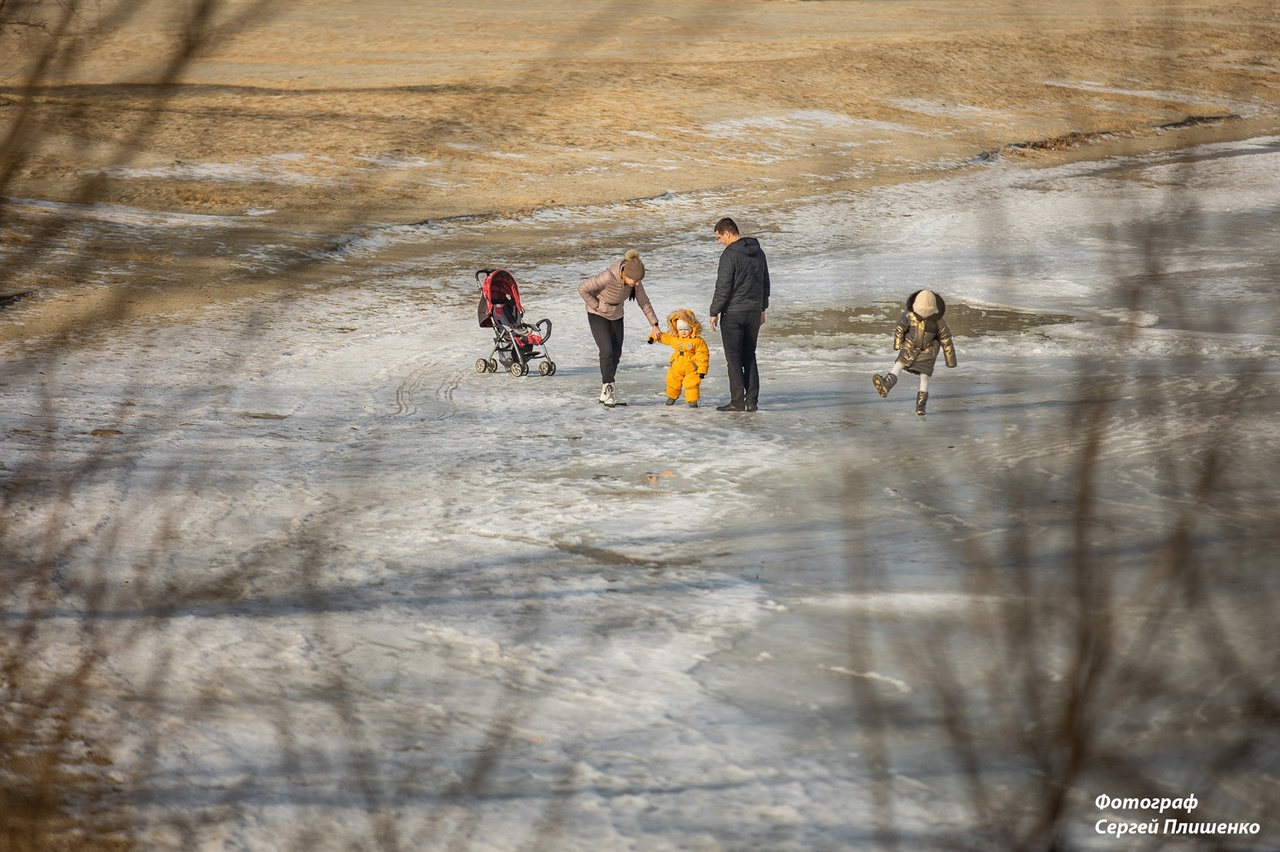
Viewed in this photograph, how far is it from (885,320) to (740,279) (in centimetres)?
500

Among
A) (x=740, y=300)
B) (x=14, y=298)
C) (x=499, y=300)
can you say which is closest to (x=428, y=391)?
(x=499, y=300)

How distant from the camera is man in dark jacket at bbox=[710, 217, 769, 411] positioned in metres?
10.7

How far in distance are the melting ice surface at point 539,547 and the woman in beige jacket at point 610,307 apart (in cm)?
48

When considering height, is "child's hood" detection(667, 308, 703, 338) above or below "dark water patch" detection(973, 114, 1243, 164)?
below

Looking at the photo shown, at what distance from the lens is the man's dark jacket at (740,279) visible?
1066cm

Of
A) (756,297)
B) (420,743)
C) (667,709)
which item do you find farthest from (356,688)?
(756,297)

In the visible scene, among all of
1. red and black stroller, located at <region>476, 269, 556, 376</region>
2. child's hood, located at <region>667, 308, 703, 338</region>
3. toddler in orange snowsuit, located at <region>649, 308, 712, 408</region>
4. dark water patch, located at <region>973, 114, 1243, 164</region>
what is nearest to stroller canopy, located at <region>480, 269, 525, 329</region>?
red and black stroller, located at <region>476, 269, 556, 376</region>

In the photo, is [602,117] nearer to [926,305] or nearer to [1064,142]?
[1064,142]

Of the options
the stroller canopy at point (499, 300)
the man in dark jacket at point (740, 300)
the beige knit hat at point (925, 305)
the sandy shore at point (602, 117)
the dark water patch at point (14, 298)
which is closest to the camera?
the beige knit hat at point (925, 305)

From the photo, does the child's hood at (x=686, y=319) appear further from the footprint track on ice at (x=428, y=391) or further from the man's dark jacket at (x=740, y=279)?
the footprint track on ice at (x=428, y=391)

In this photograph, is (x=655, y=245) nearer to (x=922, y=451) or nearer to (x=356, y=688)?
(x=922, y=451)

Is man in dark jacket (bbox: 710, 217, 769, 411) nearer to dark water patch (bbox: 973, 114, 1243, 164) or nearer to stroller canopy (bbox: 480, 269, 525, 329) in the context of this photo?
stroller canopy (bbox: 480, 269, 525, 329)

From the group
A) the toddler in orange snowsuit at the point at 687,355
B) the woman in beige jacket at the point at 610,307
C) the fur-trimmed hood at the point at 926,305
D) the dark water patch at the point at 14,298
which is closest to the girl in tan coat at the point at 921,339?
the fur-trimmed hood at the point at 926,305

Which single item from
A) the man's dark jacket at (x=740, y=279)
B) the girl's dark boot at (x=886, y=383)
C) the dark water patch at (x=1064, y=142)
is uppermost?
the dark water patch at (x=1064, y=142)
